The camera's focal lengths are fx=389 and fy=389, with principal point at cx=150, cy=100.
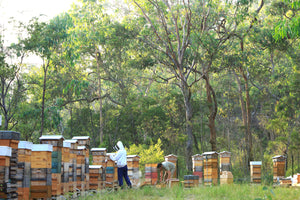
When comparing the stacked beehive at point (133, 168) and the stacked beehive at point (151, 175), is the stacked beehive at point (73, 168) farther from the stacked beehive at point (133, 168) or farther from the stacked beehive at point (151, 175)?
the stacked beehive at point (151, 175)

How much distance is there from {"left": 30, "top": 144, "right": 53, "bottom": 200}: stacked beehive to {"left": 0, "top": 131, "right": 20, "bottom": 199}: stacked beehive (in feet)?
3.31

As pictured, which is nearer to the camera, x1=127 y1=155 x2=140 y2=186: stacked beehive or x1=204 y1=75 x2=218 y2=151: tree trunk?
x1=127 y1=155 x2=140 y2=186: stacked beehive

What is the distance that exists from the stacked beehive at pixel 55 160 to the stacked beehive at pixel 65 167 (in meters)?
0.42

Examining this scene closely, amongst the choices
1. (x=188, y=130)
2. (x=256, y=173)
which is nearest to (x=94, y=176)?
(x=256, y=173)

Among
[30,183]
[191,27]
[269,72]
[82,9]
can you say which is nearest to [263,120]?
[269,72]

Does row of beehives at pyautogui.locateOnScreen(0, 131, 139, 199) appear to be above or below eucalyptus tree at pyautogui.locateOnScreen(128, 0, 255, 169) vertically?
below

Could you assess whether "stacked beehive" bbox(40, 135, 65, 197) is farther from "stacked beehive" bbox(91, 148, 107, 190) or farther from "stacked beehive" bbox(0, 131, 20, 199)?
"stacked beehive" bbox(91, 148, 107, 190)

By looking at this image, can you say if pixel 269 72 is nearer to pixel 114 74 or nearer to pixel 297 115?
pixel 297 115

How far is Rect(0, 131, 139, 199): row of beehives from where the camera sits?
6758 millimetres

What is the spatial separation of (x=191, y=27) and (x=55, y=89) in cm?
1105

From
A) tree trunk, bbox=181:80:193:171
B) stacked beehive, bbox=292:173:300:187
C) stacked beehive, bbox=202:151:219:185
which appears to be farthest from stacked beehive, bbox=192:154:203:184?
tree trunk, bbox=181:80:193:171

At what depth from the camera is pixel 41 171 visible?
8.23 metres

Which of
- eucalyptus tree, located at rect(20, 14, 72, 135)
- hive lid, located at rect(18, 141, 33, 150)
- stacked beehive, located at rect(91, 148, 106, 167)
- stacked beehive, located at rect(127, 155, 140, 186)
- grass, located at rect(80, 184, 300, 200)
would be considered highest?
eucalyptus tree, located at rect(20, 14, 72, 135)

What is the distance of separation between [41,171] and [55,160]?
2.08ft
